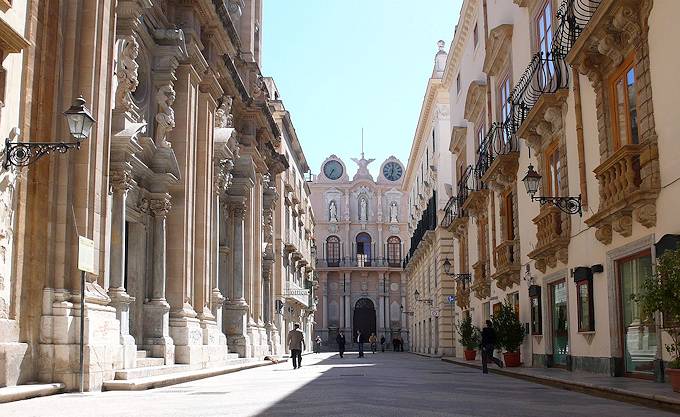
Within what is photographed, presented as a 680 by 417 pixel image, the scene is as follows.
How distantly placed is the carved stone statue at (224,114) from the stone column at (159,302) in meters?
6.37

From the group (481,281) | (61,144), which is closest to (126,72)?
(61,144)

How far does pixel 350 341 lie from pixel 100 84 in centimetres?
6450

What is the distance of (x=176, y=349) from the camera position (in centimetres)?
2047

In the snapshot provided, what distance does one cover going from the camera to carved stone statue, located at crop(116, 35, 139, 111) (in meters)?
16.9

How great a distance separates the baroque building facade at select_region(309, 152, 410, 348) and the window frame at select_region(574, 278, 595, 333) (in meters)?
59.2

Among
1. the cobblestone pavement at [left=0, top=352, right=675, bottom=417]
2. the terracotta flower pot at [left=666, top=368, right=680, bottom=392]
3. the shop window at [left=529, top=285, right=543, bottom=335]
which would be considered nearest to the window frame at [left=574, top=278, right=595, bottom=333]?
the cobblestone pavement at [left=0, top=352, right=675, bottom=417]

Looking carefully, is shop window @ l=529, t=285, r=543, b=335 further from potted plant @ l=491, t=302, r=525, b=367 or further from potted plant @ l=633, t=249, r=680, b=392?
potted plant @ l=633, t=249, r=680, b=392

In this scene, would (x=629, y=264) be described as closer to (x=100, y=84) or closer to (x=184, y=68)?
(x=100, y=84)

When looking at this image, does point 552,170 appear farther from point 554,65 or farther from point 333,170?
point 333,170

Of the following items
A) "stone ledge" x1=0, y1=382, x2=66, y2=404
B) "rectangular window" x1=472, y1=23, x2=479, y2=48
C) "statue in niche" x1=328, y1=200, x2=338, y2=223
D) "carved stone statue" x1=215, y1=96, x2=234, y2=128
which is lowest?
"stone ledge" x1=0, y1=382, x2=66, y2=404

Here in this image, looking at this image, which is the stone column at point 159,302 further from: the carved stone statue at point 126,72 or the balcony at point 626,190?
the balcony at point 626,190

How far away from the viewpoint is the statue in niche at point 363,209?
8194cm

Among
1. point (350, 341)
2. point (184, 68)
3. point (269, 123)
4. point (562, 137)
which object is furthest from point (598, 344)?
point (350, 341)

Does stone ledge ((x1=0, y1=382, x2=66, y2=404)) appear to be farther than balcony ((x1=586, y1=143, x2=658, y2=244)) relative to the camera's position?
No
